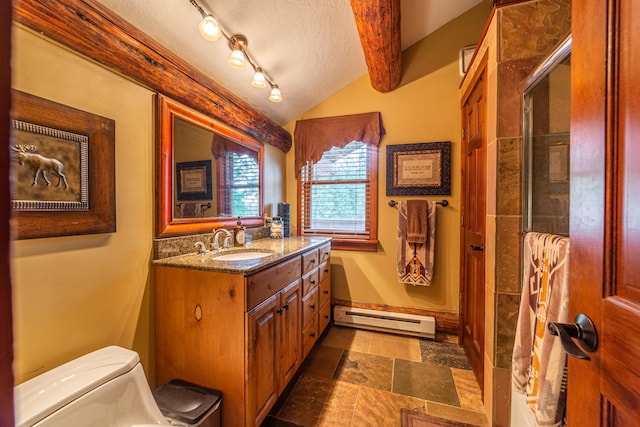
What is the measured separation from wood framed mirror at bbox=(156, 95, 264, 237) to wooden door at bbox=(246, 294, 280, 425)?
2.31 feet

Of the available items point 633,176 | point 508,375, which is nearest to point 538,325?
point 633,176

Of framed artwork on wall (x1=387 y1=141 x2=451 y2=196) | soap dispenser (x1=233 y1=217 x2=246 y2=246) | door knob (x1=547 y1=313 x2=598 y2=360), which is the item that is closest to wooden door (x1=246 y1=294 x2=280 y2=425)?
soap dispenser (x1=233 y1=217 x2=246 y2=246)

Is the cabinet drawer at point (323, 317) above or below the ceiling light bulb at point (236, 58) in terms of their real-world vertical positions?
below

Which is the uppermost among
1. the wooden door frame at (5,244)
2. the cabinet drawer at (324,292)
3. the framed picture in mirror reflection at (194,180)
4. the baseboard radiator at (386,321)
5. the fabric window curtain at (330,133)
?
the fabric window curtain at (330,133)

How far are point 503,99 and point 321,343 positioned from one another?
2195 mm

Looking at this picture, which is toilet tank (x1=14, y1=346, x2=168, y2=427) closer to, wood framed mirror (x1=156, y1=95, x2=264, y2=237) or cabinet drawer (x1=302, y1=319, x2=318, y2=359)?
wood framed mirror (x1=156, y1=95, x2=264, y2=237)

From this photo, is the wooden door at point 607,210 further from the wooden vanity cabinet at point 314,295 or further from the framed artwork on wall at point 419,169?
the framed artwork on wall at point 419,169

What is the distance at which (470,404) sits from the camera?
1557 millimetres

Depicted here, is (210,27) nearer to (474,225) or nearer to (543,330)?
(543,330)

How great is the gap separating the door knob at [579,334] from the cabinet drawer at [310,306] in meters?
1.44

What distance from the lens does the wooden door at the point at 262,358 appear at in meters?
1.19

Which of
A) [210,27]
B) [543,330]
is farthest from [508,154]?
[210,27]

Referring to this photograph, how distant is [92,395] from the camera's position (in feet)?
2.59

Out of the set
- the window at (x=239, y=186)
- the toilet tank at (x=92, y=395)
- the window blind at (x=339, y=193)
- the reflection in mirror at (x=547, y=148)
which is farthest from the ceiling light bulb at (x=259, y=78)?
the toilet tank at (x=92, y=395)
